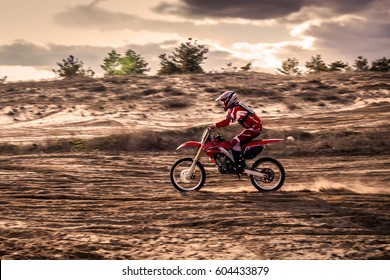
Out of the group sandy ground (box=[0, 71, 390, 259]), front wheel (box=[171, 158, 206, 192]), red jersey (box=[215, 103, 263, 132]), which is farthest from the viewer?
front wheel (box=[171, 158, 206, 192])

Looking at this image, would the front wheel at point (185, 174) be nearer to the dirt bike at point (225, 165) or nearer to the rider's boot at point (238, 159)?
the dirt bike at point (225, 165)

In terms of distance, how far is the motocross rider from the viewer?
8828mm

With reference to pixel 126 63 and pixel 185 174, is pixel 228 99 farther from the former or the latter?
pixel 126 63

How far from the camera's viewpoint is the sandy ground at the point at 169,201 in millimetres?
5949

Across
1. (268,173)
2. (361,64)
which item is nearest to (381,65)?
(361,64)

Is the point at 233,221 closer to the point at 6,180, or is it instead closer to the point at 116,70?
the point at 6,180

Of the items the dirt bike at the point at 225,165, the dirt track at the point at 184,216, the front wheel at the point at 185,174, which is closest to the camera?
the dirt track at the point at 184,216

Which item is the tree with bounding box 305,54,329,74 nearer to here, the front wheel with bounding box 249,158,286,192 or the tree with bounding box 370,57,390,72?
the tree with bounding box 370,57,390,72

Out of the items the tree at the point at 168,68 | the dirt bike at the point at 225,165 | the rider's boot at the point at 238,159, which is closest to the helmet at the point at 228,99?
the dirt bike at the point at 225,165

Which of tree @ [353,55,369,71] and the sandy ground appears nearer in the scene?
the sandy ground

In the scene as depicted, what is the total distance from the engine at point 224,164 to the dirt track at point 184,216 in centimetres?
46

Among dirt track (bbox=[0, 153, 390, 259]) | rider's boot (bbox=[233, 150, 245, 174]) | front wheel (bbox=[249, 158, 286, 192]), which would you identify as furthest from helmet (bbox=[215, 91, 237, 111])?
dirt track (bbox=[0, 153, 390, 259])

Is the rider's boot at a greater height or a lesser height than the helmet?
lesser

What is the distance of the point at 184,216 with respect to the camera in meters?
7.38
